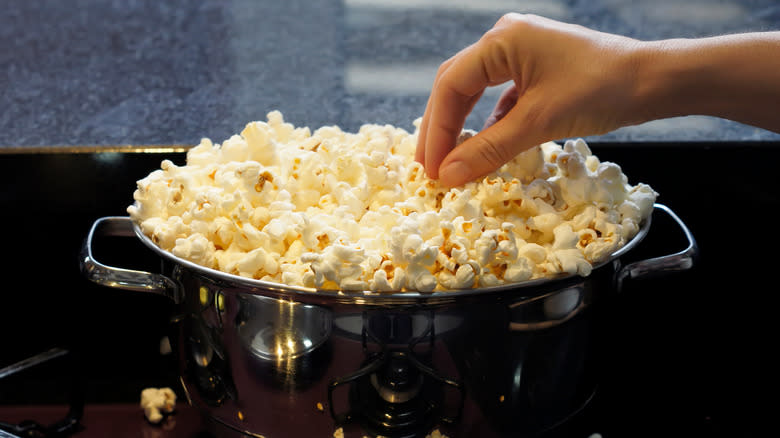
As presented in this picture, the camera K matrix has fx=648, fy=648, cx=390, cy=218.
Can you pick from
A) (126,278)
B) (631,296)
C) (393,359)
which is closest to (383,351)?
(393,359)

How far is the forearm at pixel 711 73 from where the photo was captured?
2.05 feet

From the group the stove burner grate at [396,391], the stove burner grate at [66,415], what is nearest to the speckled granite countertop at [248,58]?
the stove burner grate at [66,415]

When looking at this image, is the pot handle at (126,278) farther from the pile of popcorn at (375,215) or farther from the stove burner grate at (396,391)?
the stove burner grate at (396,391)

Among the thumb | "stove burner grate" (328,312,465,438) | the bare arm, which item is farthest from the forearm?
"stove burner grate" (328,312,465,438)

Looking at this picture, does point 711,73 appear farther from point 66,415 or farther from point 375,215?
point 66,415

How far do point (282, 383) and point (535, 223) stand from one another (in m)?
0.29

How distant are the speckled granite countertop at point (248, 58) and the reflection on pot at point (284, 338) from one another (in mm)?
509

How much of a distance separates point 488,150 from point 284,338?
0.28 m

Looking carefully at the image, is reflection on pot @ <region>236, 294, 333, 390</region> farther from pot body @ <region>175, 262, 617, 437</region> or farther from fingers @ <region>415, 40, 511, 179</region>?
fingers @ <region>415, 40, 511, 179</region>

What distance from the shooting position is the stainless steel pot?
0.57 m

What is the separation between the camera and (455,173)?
2.24ft

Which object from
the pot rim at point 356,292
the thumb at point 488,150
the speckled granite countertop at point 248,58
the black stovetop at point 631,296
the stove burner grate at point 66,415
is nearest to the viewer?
Answer: the pot rim at point 356,292

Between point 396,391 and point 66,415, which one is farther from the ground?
point 396,391

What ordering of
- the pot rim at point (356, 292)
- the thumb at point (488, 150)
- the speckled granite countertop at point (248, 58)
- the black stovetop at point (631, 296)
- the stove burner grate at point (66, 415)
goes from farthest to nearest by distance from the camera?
the speckled granite countertop at point (248, 58), the black stovetop at point (631, 296), the stove burner grate at point (66, 415), the thumb at point (488, 150), the pot rim at point (356, 292)
